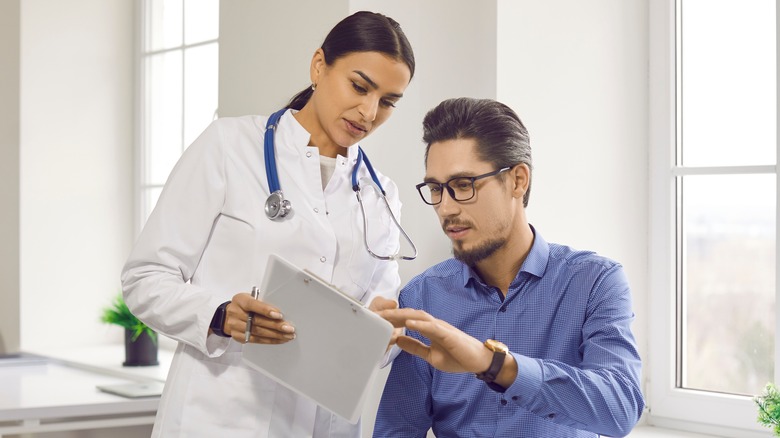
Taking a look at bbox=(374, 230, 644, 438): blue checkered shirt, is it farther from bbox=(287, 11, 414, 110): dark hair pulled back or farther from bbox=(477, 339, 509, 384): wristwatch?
bbox=(287, 11, 414, 110): dark hair pulled back

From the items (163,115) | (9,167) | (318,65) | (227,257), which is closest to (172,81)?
(163,115)

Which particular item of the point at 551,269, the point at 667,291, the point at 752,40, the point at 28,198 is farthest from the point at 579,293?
the point at 28,198

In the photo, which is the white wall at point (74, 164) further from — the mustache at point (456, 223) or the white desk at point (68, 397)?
the mustache at point (456, 223)

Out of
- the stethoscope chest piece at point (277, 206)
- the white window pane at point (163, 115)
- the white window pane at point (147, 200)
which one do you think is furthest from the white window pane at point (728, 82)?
the white window pane at point (147, 200)

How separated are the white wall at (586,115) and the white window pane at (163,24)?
6.11ft

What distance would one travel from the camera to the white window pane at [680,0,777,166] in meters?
2.20

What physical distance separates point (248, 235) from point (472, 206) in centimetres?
39

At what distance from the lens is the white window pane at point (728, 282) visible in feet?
7.13

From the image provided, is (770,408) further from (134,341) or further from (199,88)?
(199,88)

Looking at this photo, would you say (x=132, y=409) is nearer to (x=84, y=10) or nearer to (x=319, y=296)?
(x=319, y=296)

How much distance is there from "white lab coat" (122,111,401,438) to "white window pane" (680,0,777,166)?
3.83 feet

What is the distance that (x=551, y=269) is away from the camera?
5.16 feet

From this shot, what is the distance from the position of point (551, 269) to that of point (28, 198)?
105 inches

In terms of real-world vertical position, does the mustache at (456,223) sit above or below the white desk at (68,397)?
above
